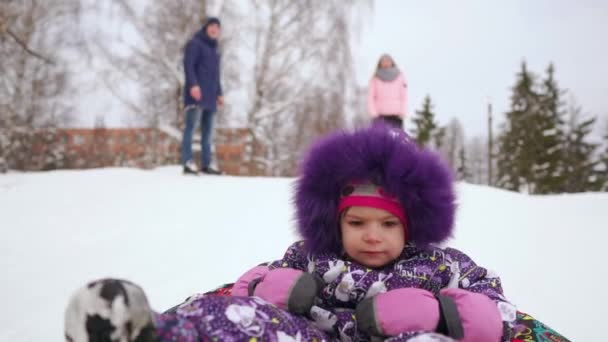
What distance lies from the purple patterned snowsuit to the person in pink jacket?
3.74 meters

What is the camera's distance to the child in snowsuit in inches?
36.0

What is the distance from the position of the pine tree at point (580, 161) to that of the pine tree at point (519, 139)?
182 cm

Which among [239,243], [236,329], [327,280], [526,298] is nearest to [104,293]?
[236,329]

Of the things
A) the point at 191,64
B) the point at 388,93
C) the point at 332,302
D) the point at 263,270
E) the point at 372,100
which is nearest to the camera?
the point at 332,302

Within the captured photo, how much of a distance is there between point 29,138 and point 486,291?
11989mm

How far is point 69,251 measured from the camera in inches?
101

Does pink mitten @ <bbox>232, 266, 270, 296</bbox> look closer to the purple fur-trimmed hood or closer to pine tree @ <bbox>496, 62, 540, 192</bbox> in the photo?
the purple fur-trimmed hood

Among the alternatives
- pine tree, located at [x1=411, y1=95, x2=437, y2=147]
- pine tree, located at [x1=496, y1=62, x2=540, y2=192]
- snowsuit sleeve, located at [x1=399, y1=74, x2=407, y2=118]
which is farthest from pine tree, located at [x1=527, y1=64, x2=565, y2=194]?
snowsuit sleeve, located at [x1=399, y1=74, x2=407, y2=118]

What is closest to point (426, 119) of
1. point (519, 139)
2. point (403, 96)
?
point (519, 139)

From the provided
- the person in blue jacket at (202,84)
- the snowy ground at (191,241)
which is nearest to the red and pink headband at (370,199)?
the snowy ground at (191,241)

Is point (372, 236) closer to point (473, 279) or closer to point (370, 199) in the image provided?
point (370, 199)

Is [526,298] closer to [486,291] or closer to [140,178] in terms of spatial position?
[486,291]

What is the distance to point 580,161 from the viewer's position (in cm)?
2108

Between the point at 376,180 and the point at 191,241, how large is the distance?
1.82m
